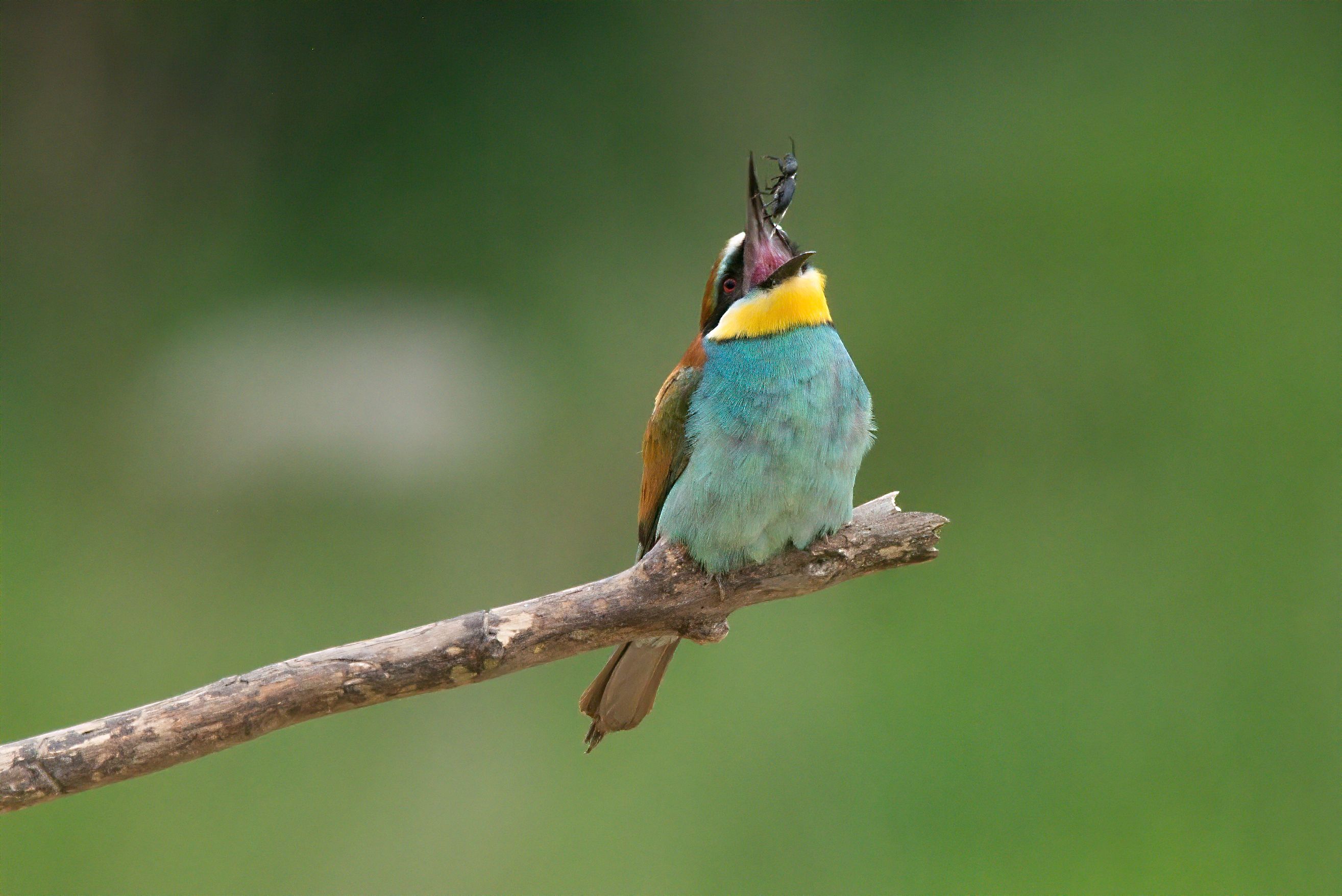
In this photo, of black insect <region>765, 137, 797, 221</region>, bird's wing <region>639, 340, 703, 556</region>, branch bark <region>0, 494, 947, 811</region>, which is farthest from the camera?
black insect <region>765, 137, 797, 221</region>

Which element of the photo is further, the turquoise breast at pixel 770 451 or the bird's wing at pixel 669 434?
the bird's wing at pixel 669 434

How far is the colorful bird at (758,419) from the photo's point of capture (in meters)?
1.60

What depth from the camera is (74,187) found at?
9.94 ft

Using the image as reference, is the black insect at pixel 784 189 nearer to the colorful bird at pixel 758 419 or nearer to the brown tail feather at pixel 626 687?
the colorful bird at pixel 758 419

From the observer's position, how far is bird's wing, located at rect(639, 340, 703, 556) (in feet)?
5.56

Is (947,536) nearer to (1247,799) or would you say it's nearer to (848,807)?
(848,807)

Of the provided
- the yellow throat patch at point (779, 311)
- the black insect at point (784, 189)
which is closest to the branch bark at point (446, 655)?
the yellow throat patch at point (779, 311)

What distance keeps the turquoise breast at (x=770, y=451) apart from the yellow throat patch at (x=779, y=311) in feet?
0.05

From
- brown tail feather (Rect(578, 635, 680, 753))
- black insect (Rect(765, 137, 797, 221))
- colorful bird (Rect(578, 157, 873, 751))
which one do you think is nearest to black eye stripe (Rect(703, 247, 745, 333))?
colorful bird (Rect(578, 157, 873, 751))

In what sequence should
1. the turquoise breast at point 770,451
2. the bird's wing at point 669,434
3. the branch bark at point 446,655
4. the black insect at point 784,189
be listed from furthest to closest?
the black insect at point 784,189
the bird's wing at point 669,434
the turquoise breast at point 770,451
the branch bark at point 446,655

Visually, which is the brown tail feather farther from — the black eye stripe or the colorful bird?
the black eye stripe

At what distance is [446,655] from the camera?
1511 mm

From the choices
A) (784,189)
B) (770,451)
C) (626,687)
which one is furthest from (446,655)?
(784,189)

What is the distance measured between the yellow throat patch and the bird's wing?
0.22ft
